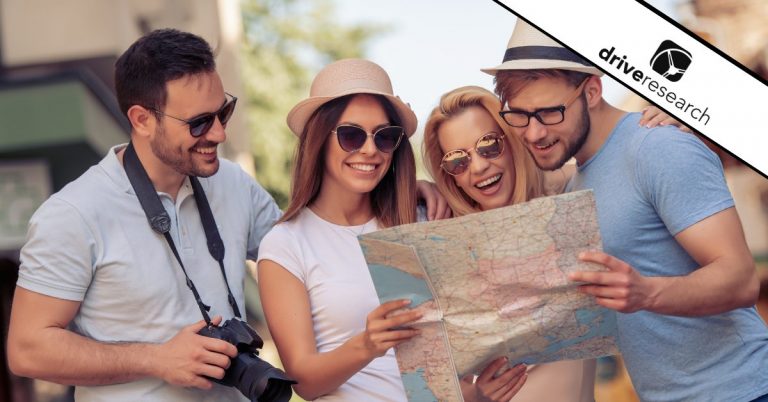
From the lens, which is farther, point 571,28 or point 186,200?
point 571,28

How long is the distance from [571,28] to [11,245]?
6.70 m

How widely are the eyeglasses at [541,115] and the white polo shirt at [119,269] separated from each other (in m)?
1.09

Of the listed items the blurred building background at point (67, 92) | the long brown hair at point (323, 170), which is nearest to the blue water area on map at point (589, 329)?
the long brown hair at point (323, 170)

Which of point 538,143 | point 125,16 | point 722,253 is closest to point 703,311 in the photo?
point 722,253

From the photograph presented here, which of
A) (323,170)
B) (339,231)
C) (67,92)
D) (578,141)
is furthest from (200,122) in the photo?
(67,92)

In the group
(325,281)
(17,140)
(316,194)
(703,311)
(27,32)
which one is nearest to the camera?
(703,311)

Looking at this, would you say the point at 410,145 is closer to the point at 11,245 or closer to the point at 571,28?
the point at 571,28

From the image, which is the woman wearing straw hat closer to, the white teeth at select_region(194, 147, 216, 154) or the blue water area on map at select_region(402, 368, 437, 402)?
the blue water area on map at select_region(402, 368, 437, 402)

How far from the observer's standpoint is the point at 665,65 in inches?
176

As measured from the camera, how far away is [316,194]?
4.15 metres

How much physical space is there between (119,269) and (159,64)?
2.37 ft

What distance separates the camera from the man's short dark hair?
3924 millimetres

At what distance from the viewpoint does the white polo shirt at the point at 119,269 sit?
3631 mm

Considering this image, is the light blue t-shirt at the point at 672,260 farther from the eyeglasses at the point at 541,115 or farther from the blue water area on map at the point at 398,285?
the blue water area on map at the point at 398,285
